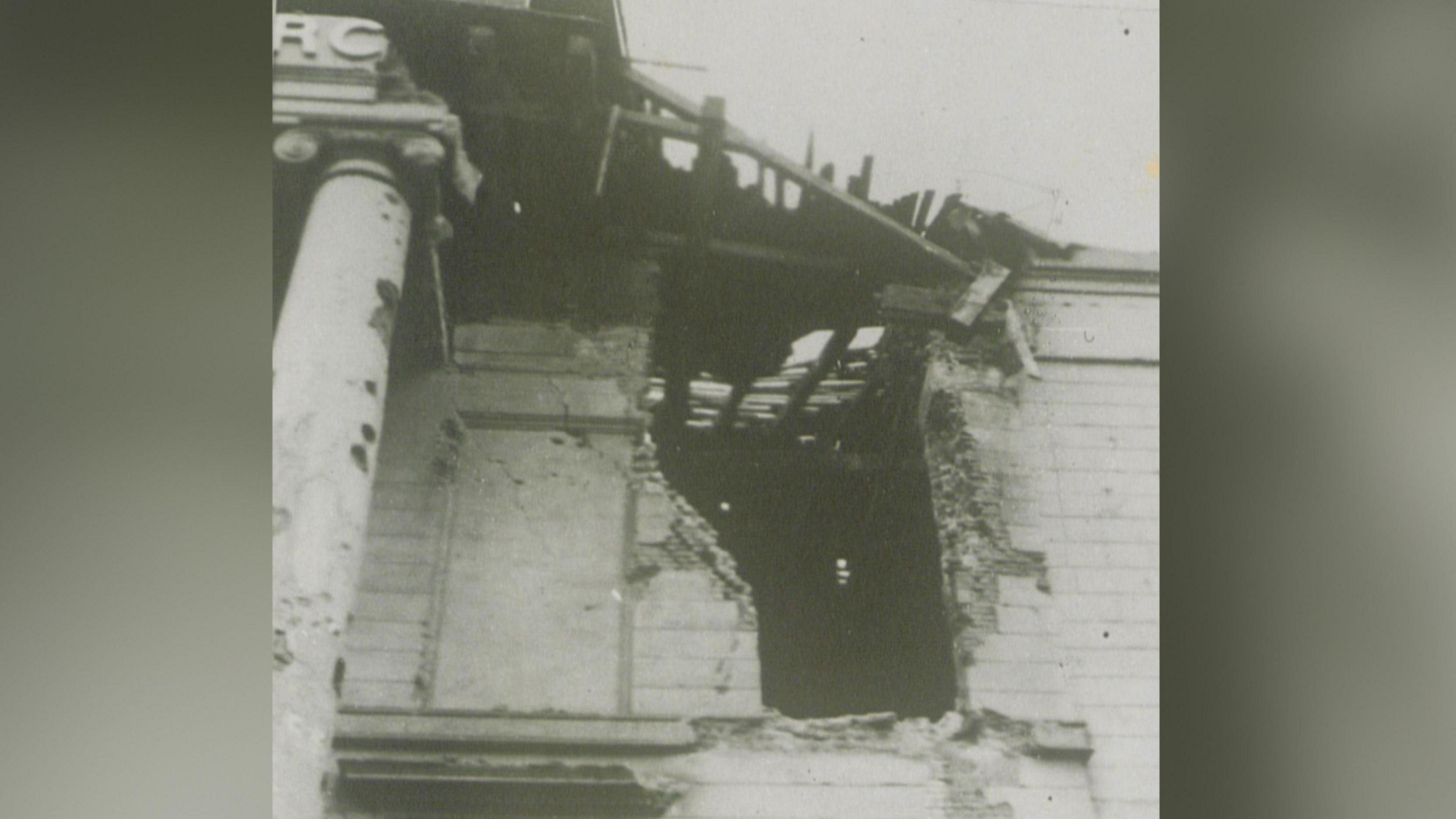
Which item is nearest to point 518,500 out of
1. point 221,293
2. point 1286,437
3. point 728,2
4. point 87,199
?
point 221,293

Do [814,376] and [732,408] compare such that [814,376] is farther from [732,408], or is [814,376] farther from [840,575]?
[840,575]

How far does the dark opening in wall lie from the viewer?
9.00ft

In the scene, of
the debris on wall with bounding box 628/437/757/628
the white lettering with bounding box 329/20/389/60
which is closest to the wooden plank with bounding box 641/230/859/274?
the debris on wall with bounding box 628/437/757/628

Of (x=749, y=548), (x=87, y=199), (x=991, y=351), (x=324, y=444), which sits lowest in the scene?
(x=749, y=548)

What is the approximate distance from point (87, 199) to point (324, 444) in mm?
826

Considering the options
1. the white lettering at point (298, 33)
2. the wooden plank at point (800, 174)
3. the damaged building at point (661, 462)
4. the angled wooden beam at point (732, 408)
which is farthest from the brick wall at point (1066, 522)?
the white lettering at point (298, 33)

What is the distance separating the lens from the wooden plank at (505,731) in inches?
103

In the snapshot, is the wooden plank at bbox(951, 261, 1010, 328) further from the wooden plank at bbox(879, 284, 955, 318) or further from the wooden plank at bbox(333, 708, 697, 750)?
the wooden plank at bbox(333, 708, 697, 750)

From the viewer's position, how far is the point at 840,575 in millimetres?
2646

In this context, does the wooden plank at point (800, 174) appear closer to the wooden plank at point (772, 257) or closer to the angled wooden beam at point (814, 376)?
the wooden plank at point (772, 257)

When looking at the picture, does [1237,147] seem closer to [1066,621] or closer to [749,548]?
[1066,621]

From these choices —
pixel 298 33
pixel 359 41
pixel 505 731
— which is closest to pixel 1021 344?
pixel 505 731

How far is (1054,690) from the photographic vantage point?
9.14 ft

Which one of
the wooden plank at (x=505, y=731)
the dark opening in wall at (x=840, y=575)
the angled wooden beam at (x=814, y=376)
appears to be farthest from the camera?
the angled wooden beam at (x=814, y=376)
